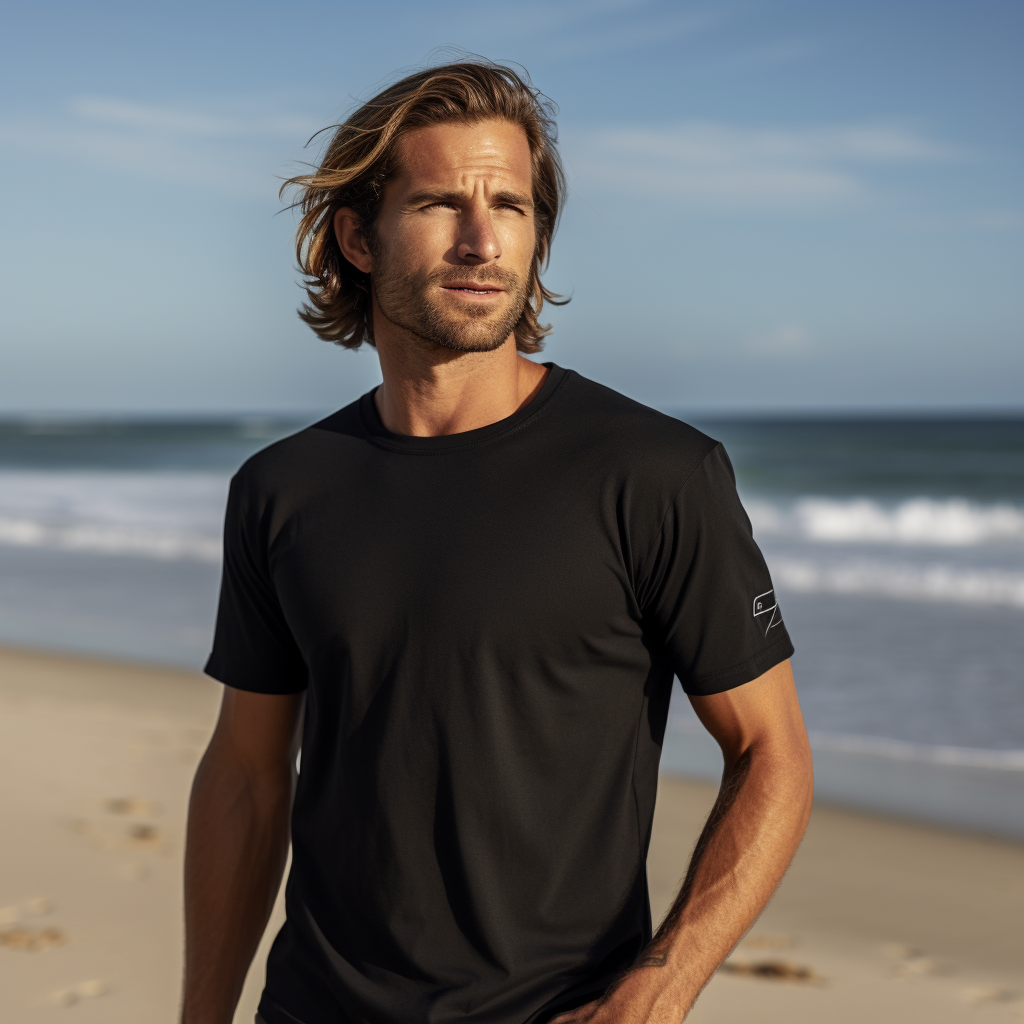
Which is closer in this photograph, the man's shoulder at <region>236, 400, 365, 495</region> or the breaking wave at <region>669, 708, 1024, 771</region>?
the man's shoulder at <region>236, 400, 365, 495</region>

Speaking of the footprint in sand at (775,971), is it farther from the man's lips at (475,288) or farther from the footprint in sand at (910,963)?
the man's lips at (475,288)

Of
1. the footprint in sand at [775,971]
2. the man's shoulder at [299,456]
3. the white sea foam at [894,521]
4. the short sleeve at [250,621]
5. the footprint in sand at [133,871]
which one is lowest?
the white sea foam at [894,521]

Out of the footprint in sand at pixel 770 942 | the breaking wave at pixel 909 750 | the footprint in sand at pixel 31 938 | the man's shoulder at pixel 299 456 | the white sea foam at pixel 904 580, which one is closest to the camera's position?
the man's shoulder at pixel 299 456

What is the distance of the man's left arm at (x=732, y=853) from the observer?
61.4 inches

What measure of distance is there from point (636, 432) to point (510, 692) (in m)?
0.45

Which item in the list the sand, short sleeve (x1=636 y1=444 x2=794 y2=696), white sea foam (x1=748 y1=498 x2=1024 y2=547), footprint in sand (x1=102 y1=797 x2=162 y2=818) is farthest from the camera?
white sea foam (x1=748 y1=498 x2=1024 y2=547)

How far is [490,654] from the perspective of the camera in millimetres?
1708

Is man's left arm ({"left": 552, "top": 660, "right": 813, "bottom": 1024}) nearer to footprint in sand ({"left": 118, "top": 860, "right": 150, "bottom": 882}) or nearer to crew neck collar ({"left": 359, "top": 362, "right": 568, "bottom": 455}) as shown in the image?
crew neck collar ({"left": 359, "top": 362, "right": 568, "bottom": 455})

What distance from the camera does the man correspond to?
1679 mm

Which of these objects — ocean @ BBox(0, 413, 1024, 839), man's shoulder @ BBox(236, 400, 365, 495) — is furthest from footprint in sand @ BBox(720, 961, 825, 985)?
man's shoulder @ BBox(236, 400, 365, 495)

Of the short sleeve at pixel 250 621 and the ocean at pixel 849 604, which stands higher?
the short sleeve at pixel 250 621

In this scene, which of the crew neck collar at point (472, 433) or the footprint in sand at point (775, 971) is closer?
the crew neck collar at point (472, 433)

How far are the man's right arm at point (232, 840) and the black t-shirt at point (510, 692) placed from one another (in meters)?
0.23

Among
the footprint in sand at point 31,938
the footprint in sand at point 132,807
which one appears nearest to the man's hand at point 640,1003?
the footprint in sand at point 31,938
